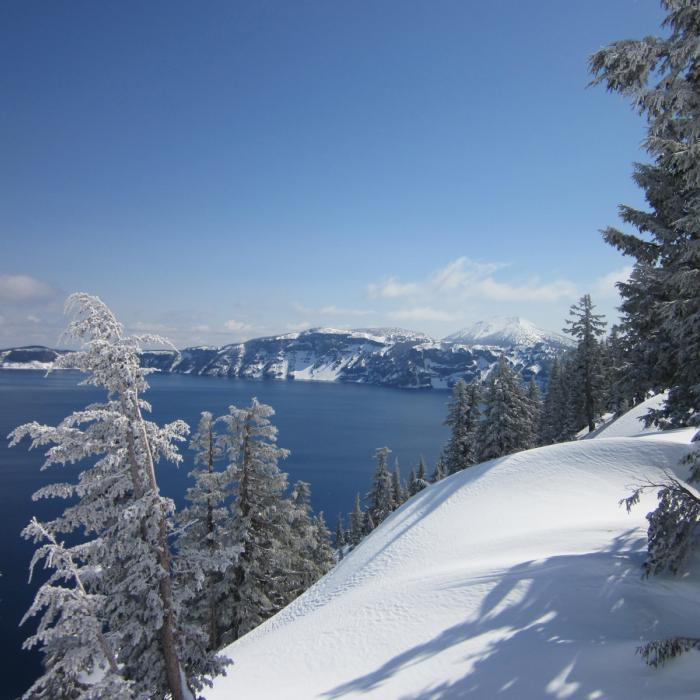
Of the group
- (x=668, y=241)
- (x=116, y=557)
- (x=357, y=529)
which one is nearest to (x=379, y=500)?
(x=357, y=529)

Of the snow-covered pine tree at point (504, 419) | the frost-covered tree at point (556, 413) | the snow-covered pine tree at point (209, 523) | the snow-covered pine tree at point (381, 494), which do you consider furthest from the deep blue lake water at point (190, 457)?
the snow-covered pine tree at point (504, 419)

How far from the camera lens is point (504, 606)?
373 inches

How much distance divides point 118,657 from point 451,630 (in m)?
6.38

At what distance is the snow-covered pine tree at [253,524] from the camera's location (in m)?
17.8

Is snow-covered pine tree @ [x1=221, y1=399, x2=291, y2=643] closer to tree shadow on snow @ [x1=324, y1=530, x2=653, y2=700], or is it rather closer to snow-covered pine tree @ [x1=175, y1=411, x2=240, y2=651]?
snow-covered pine tree @ [x1=175, y1=411, x2=240, y2=651]

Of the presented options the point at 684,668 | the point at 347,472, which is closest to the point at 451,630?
the point at 684,668

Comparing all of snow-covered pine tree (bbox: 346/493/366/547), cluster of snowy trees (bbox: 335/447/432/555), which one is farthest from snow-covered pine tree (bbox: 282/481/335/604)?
snow-covered pine tree (bbox: 346/493/366/547)

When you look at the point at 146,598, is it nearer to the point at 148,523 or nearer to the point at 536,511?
the point at 148,523

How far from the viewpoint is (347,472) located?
283 feet

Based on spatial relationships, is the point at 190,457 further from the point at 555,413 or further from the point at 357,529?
the point at 555,413

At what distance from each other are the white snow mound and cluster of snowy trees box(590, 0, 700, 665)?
2.86 ft

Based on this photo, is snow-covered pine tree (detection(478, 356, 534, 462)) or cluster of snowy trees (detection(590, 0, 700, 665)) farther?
snow-covered pine tree (detection(478, 356, 534, 462))

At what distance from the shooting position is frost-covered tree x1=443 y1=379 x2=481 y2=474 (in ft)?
122

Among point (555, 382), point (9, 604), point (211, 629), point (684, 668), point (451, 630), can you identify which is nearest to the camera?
point (684, 668)
